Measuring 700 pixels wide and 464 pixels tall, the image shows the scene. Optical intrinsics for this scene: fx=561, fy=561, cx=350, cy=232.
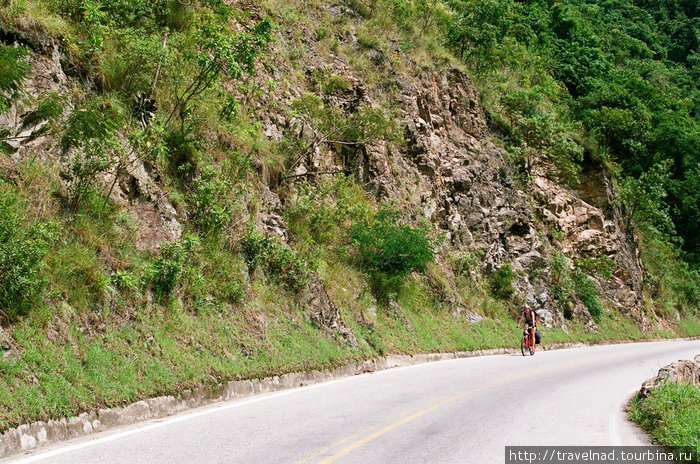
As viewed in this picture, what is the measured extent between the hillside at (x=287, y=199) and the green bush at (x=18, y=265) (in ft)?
0.12

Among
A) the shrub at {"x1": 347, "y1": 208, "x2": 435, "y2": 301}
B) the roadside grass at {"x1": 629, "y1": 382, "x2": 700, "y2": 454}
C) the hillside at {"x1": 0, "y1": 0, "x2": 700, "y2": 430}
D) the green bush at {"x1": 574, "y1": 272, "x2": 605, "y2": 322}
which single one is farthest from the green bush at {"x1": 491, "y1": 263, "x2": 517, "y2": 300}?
the roadside grass at {"x1": 629, "y1": 382, "x2": 700, "y2": 454}

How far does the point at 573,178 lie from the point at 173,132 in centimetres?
2621

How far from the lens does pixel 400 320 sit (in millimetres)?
17484

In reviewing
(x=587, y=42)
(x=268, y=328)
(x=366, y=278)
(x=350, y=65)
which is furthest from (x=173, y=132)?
(x=587, y=42)

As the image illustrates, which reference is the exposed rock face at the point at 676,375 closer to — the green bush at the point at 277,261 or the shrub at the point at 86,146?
the green bush at the point at 277,261

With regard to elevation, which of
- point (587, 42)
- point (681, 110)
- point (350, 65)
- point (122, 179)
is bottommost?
point (122, 179)

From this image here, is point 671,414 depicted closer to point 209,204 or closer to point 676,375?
point 676,375

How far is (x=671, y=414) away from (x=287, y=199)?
1207 cm

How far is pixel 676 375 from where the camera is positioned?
34.2 feet

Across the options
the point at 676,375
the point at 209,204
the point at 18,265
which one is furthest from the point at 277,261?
the point at 676,375

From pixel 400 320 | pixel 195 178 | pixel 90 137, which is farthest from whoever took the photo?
pixel 400 320

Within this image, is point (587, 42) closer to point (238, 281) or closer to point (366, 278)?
point (366, 278)

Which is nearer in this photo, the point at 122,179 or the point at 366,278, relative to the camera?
the point at 122,179

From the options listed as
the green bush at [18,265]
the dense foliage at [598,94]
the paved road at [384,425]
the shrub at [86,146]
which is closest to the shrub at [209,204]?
the shrub at [86,146]
